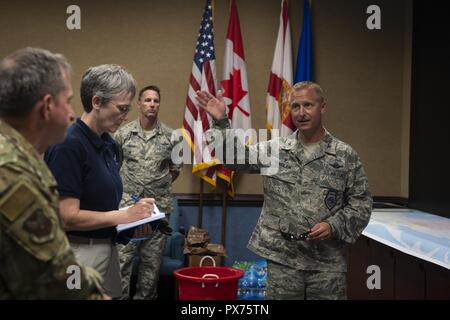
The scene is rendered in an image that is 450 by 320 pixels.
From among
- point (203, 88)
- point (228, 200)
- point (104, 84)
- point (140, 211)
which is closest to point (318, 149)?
point (140, 211)

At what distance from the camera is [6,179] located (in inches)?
38.3

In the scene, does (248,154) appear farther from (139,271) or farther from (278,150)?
(139,271)

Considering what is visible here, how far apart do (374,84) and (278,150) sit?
9.79 ft

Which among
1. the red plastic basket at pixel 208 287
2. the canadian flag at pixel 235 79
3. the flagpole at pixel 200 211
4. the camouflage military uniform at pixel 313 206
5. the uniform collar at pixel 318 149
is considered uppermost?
the canadian flag at pixel 235 79

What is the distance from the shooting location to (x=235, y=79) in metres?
4.88

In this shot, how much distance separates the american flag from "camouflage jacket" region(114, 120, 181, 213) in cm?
57

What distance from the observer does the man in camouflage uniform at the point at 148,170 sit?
157 inches

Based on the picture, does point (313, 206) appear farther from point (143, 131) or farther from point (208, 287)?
point (143, 131)

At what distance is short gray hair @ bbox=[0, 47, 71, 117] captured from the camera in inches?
44.3

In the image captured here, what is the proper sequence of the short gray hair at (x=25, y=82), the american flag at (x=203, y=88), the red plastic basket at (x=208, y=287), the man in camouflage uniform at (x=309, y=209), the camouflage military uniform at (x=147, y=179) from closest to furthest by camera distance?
the short gray hair at (x=25, y=82)
the man in camouflage uniform at (x=309, y=209)
the red plastic basket at (x=208, y=287)
the camouflage military uniform at (x=147, y=179)
the american flag at (x=203, y=88)

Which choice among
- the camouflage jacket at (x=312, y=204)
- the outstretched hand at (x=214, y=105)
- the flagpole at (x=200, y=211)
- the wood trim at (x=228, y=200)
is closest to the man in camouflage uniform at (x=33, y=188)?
the outstretched hand at (x=214, y=105)

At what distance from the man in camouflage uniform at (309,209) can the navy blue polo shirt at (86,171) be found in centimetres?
63

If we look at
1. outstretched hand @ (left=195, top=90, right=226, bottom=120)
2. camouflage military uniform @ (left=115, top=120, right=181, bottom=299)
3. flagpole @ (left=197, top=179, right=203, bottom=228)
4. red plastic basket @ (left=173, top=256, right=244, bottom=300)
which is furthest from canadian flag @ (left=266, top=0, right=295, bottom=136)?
outstretched hand @ (left=195, top=90, right=226, bottom=120)

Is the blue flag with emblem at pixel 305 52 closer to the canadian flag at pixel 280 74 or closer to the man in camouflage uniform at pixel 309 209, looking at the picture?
the canadian flag at pixel 280 74
